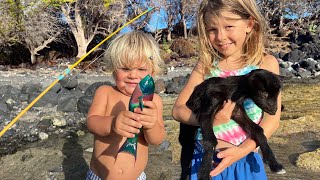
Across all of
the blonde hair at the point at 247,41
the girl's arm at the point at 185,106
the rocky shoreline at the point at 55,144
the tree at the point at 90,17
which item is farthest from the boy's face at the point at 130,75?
the tree at the point at 90,17

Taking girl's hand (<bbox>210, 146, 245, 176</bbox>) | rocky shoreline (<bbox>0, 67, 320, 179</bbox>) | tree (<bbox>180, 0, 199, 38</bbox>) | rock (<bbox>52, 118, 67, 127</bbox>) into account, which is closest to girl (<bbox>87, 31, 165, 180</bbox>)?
girl's hand (<bbox>210, 146, 245, 176</bbox>)

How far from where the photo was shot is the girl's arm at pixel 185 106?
236 centimetres

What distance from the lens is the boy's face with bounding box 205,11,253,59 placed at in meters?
2.34

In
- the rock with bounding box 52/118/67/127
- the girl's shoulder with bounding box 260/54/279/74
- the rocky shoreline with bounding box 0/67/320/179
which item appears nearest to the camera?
the girl's shoulder with bounding box 260/54/279/74

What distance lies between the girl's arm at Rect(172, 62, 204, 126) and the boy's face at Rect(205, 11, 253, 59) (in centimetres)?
22

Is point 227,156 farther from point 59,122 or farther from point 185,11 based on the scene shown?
point 185,11

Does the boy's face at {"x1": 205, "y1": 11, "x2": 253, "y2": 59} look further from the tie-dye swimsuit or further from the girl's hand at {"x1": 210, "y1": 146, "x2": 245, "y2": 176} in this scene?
the girl's hand at {"x1": 210, "y1": 146, "x2": 245, "y2": 176}

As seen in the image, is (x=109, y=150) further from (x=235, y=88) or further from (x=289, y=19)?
(x=289, y=19)

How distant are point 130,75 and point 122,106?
1.23 feet

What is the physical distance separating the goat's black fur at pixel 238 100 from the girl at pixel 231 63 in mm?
55

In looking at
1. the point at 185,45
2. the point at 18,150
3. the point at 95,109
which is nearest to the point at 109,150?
the point at 95,109

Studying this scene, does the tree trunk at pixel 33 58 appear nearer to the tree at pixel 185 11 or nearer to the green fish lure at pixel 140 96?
the tree at pixel 185 11

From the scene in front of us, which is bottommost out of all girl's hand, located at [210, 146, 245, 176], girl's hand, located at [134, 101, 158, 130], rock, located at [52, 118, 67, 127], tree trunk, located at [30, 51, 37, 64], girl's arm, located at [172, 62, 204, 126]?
tree trunk, located at [30, 51, 37, 64]

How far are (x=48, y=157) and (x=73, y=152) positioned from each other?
41 cm
